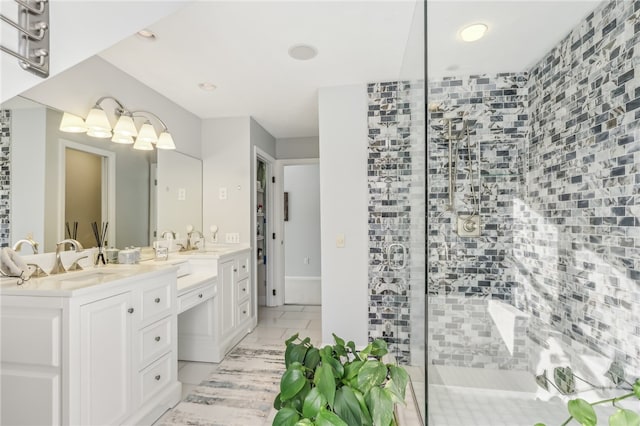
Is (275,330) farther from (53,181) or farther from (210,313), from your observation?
(53,181)

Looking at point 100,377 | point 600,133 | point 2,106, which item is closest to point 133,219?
point 2,106

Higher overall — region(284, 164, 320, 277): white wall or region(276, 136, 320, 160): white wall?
region(276, 136, 320, 160): white wall

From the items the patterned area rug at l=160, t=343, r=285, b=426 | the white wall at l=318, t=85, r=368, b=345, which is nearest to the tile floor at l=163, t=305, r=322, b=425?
the patterned area rug at l=160, t=343, r=285, b=426

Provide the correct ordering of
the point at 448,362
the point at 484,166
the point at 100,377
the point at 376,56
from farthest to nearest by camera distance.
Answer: the point at 376,56
the point at 484,166
the point at 100,377
the point at 448,362

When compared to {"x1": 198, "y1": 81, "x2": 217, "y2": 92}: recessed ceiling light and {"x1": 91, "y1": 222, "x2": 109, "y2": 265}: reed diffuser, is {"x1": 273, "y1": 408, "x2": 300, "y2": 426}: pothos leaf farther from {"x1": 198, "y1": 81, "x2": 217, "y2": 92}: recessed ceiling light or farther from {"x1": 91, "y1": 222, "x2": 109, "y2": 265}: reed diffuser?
{"x1": 198, "y1": 81, "x2": 217, "y2": 92}: recessed ceiling light

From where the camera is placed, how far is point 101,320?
154cm

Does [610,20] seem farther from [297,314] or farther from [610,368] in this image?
[297,314]

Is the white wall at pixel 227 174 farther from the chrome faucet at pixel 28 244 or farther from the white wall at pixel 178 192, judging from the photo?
the chrome faucet at pixel 28 244

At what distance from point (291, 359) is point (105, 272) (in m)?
1.64

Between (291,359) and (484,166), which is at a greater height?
(484,166)

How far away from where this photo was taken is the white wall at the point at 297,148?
4422 mm

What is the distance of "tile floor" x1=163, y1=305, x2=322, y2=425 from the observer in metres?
2.49

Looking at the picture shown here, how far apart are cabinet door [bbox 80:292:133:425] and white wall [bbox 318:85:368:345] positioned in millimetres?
1537

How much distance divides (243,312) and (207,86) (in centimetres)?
230
